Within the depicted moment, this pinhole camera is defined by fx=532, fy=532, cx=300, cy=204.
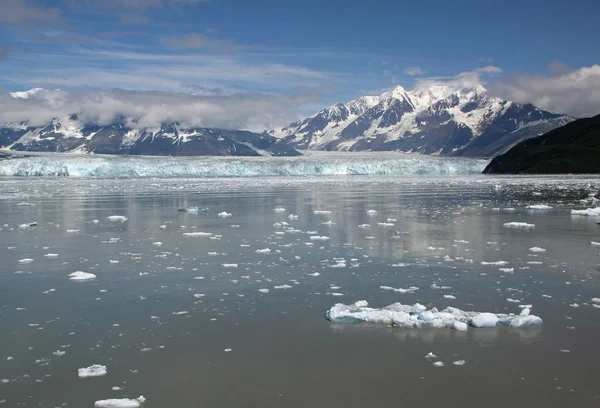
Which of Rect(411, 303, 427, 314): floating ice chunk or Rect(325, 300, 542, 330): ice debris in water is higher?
Rect(411, 303, 427, 314): floating ice chunk

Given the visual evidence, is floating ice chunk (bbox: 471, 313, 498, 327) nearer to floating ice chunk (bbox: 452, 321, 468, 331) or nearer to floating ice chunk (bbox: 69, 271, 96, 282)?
floating ice chunk (bbox: 452, 321, 468, 331)

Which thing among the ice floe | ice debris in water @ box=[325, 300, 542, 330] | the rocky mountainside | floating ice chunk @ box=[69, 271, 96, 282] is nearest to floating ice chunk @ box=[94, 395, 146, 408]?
ice debris in water @ box=[325, 300, 542, 330]

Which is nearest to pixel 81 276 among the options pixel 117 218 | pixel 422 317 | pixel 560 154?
pixel 422 317

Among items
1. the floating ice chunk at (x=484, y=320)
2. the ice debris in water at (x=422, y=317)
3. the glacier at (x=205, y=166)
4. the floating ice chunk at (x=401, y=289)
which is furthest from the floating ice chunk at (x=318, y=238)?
the glacier at (x=205, y=166)

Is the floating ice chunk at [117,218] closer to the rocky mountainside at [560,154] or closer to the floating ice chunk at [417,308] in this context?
the floating ice chunk at [417,308]

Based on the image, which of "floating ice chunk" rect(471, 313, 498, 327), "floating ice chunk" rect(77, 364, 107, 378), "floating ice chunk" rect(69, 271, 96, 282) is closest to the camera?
"floating ice chunk" rect(77, 364, 107, 378)

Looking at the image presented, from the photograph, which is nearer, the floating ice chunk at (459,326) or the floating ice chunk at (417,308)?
the floating ice chunk at (459,326)
